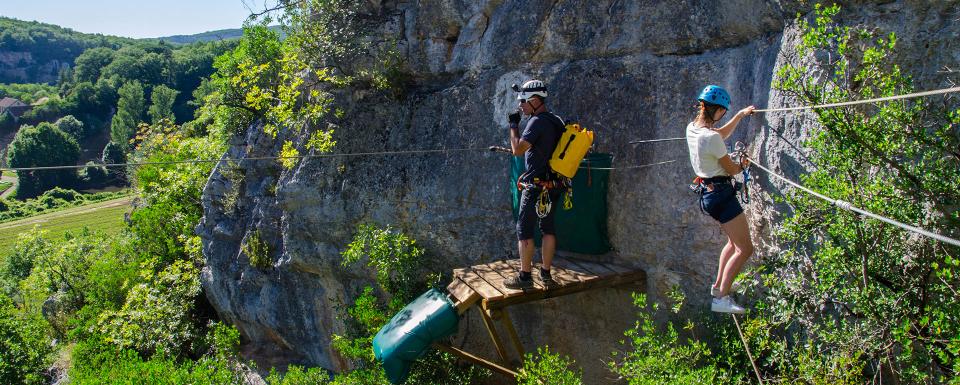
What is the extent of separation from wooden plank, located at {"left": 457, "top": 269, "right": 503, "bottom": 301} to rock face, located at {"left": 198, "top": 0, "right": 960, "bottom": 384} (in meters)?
0.99

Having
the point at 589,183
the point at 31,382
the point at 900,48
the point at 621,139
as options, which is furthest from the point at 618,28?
the point at 31,382

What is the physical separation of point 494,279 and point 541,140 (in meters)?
1.60

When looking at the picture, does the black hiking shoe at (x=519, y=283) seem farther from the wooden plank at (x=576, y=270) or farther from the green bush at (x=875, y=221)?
the green bush at (x=875, y=221)

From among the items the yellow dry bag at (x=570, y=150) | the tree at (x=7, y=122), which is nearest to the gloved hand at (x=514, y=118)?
the yellow dry bag at (x=570, y=150)

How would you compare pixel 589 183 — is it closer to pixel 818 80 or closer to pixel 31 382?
pixel 818 80

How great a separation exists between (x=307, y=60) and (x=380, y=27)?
126 centimetres

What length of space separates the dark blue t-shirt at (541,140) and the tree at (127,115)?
91.3 metres

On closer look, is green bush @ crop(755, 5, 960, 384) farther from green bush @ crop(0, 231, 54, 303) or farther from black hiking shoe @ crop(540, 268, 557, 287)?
green bush @ crop(0, 231, 54, 303)

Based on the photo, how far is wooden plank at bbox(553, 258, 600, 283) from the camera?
20.7 ft

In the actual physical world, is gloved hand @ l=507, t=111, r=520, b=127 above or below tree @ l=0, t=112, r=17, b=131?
below

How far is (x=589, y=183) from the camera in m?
6.68

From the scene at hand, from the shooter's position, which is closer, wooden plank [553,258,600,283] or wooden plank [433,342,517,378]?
wooden plank [553,258,600,283]

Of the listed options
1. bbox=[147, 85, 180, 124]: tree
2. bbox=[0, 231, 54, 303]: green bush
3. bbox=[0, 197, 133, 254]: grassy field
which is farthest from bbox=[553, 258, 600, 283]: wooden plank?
bbox=[147, 85, 180, 124]: tree

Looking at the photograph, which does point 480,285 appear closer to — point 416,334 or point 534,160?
point 416,334
